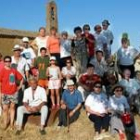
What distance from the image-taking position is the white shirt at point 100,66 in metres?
14.3

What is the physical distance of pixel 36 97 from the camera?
12.9m

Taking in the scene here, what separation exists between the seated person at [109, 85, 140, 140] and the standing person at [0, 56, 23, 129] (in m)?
2.71

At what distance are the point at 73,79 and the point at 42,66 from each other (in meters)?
1.06

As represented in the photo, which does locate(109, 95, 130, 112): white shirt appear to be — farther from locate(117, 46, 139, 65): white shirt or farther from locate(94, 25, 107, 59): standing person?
locate(94, 25, 107, 59): standing person

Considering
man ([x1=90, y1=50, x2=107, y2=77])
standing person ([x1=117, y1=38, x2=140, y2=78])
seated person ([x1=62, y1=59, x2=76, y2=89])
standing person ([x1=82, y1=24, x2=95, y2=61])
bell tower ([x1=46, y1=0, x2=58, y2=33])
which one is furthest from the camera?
bell tower ([x1=46, y1=0, x2=58, y2=33])

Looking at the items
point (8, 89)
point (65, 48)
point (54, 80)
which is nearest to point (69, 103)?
point (54, 80)

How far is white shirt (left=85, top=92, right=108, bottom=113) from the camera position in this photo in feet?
41.1

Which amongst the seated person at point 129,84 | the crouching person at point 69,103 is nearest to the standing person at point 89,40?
the seated person at point 129,84

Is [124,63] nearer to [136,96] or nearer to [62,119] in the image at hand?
[136,96]

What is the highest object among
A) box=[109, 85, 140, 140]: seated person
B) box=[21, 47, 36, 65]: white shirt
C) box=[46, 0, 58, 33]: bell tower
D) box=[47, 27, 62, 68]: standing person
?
box=[46, 0, 58, 33]: bell tower

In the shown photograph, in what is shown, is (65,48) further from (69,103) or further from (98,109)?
(98,109)

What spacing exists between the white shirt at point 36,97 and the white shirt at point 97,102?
1262 mm

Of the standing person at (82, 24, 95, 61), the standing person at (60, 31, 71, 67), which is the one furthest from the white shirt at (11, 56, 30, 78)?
the standing person at (82, 24, 95, 61)

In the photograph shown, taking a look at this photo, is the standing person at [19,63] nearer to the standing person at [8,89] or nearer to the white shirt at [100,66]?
the standing person at [8,89]
